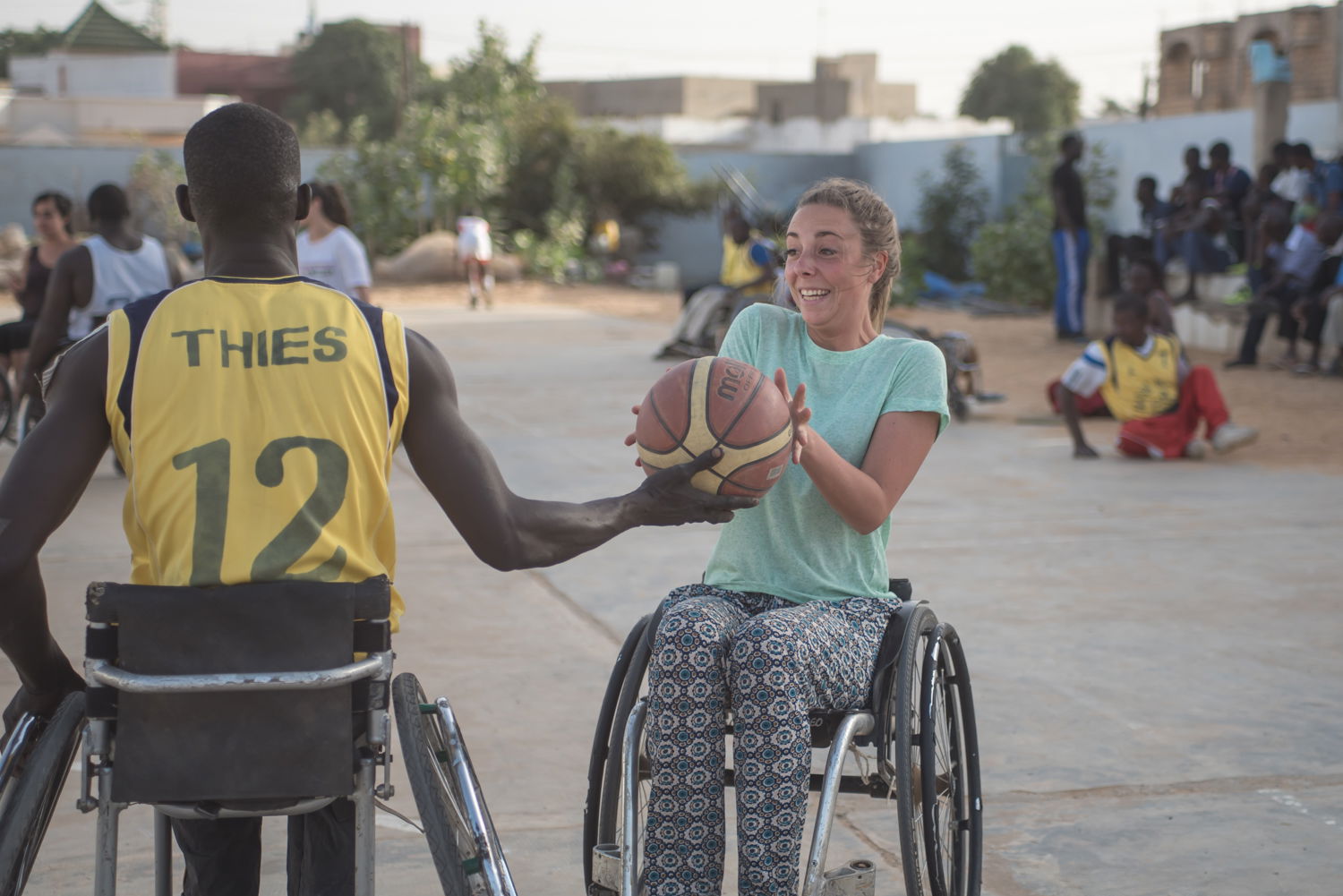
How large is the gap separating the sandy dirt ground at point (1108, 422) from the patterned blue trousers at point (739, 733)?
707cm

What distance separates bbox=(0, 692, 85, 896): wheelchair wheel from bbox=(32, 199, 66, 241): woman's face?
22.4ft

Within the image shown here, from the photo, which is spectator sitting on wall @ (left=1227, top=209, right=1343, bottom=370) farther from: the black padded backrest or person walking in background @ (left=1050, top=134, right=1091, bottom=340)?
the black padded backrest

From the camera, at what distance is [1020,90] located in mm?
67250

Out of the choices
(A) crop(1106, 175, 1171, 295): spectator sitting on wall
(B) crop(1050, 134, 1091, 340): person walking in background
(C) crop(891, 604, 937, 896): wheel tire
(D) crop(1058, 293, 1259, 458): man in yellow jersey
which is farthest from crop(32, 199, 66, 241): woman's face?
(A) crop(1106, 175, 1171, 295): spectator sitting on wall

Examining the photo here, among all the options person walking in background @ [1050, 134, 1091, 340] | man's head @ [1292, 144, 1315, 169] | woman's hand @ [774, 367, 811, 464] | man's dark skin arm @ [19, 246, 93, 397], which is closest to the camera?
woman's hand @ [774, 367, 811, 464]

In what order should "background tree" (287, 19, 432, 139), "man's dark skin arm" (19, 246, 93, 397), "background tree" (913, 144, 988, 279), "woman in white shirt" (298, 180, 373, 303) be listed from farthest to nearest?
"background tree" (287, 19, 432, 139) → "background tree" (913, 144, 988, 279) → "woman in white shirt" (298, 180, 373, 303) → "man's dark skin arm" (19, 246, 93, 397)

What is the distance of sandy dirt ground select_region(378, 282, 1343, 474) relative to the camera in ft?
32.1

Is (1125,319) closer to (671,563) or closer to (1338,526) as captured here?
(1338,526)

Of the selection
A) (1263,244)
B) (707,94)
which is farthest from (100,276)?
(707,94)

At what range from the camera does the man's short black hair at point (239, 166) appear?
7.26 ft

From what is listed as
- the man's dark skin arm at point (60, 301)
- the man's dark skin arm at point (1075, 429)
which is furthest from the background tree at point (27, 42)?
the man's dark skin arm at point (1075, 429)

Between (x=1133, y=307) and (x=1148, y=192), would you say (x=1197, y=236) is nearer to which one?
(x=1148, y=192)

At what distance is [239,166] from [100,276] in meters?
5.53

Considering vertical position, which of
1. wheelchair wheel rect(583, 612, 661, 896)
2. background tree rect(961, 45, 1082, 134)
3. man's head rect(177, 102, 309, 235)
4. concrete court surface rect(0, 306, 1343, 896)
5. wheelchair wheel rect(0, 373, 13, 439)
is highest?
background tree rect(961, 45, 1082, 134)
